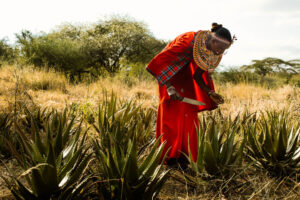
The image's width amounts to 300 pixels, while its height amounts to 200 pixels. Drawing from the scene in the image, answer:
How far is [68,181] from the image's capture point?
6.15 feet

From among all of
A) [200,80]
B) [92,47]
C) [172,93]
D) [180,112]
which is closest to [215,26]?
[200,80]

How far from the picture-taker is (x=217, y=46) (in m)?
2.74

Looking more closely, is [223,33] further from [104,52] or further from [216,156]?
[104,52]

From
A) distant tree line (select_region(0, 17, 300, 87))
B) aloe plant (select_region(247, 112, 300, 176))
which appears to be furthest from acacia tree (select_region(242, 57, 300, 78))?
aloe plant (select_region(247, 112, 300, 176))

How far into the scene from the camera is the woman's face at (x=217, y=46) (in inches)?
107

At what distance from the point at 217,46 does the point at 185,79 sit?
1.79ft

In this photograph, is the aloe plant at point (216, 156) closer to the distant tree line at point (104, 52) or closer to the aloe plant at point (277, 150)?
the aloe plant at point (277, 150)

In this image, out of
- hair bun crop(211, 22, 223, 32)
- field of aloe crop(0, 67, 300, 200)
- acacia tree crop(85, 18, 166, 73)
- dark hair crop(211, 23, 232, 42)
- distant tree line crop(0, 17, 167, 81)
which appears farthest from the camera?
acacia tree crop(85, 18, 166, 73)

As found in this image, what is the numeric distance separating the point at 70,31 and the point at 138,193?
67.5 ft

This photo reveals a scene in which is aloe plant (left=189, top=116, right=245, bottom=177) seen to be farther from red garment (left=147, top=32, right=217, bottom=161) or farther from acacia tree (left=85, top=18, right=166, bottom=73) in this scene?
acacia tree (left=85, top=18, right=166, bottom=73)

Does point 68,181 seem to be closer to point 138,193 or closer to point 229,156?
point 138,193

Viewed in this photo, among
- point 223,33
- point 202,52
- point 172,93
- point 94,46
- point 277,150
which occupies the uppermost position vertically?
point 94,46

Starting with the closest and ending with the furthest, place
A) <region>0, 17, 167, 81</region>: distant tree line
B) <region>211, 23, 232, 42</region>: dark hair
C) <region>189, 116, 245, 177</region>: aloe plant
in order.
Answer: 1. <region>189, 116, 245, 177</region>: aloe plant
2. <region>211, 23, 232, 42</region>: dark hair
3. <region>0, 17, 167, 81</region>: distant tree line

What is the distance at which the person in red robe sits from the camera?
2.76m
